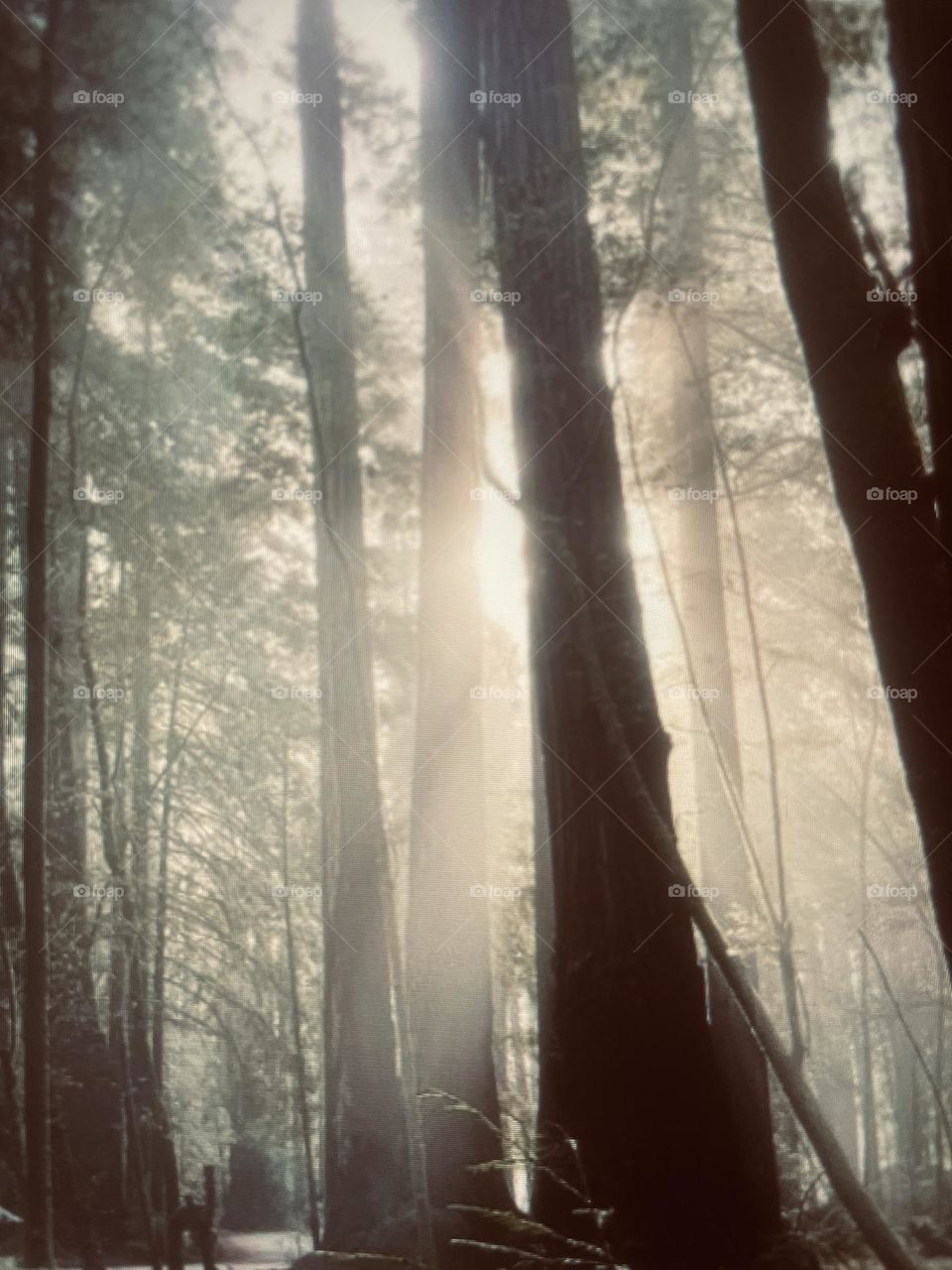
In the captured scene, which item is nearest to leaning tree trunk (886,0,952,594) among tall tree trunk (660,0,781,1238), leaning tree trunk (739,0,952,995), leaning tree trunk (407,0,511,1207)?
leaning tree trunk (739,0,952,995)

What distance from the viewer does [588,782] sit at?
2209mm

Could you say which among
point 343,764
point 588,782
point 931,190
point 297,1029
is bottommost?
point 297,1029

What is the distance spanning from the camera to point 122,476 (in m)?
2.42

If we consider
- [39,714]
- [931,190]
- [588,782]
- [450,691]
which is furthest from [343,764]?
[931,190]

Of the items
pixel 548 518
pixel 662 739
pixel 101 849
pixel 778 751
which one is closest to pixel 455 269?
pixel 548 518

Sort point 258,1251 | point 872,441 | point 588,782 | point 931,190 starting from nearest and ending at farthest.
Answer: point 872,441 → point 931,190 → point 588,782 → point 258,1251

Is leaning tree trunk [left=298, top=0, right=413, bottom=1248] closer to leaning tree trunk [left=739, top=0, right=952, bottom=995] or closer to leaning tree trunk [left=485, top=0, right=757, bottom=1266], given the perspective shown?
leaning tree trunk [left=485, top=0, right=757, bottom=1266]

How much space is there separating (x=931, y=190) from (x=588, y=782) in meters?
1.50

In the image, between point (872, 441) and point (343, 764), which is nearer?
point (872, 441)

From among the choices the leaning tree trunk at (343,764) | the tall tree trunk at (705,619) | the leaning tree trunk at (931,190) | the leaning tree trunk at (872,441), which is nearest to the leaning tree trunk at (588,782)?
the tall tree trunk at (705,619)

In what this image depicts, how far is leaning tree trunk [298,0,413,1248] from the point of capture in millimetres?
2254

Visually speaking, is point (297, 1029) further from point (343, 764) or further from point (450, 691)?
point (450, 691)

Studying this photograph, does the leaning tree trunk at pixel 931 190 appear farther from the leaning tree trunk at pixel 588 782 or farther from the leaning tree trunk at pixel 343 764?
the leaning tree trunk at pixel 343 764

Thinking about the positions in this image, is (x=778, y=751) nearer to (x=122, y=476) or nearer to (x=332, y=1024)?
(x=332, y=1024)
